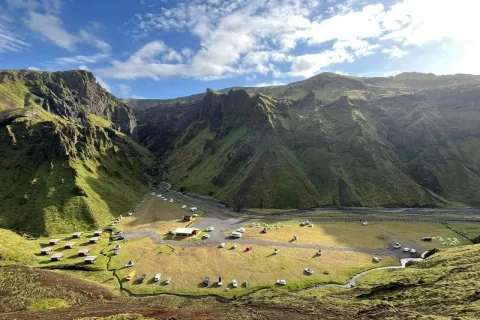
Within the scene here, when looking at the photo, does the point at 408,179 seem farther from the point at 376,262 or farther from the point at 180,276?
the point at 180,276

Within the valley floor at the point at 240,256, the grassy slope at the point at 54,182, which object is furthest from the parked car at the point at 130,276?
the grassy slope at the point at 54,182

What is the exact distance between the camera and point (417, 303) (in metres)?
49.6

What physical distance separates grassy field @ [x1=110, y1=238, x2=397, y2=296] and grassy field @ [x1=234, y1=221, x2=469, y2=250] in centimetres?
1093

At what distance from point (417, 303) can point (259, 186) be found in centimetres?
12103

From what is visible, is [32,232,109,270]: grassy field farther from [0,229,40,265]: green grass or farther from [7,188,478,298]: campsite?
[0,229,40,265]: green grass

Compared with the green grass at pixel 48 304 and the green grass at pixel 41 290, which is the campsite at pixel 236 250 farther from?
the green grass at pixel 48 304

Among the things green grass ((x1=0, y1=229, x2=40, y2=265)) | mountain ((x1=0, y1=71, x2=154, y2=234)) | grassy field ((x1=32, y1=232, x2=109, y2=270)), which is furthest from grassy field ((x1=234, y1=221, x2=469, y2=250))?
mountain ((x1=0, y1=71, x2=154, y2=234))

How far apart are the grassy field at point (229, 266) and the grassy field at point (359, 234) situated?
430 inches

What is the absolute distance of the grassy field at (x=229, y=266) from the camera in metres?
76.4

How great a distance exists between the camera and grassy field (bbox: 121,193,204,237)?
12962 centimetres

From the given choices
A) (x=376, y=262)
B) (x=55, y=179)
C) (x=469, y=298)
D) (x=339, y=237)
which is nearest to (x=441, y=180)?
(x=339, y=237)

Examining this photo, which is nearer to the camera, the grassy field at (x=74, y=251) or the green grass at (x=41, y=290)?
the green grass at (x=41, y=290)

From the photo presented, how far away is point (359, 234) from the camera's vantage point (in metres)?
113

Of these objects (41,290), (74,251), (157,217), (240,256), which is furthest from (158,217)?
(41,290)
